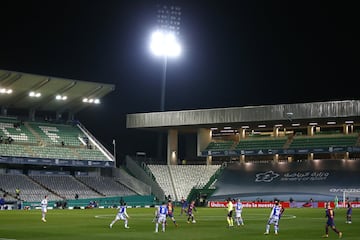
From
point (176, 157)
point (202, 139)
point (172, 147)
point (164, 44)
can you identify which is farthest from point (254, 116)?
point (164, 44)

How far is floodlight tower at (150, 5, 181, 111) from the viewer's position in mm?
75688

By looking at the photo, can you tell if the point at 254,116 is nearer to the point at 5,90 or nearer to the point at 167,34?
the point at 167,34

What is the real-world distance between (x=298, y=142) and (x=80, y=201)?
37.0 m

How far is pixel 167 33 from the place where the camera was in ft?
253

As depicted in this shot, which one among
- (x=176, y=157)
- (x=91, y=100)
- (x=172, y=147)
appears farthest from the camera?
(x=176, y=157)

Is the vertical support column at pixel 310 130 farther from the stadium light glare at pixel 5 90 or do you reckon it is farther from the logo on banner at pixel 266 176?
the stadium light glare at pixel 5 90

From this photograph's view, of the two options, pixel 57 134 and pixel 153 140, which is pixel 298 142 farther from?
pixel 57 134

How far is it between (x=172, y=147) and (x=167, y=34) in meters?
31.5

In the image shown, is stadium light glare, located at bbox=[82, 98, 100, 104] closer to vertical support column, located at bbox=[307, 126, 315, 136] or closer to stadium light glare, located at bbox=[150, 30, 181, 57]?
stadium light glare, located at bbox=[150, 30, 181, 57]

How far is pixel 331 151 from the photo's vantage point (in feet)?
303

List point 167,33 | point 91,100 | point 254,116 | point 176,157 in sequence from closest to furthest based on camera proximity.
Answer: point 167,33
point 91,100
point 254,116
point 176,157

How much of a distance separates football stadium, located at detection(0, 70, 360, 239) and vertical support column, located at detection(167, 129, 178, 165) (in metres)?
0.17

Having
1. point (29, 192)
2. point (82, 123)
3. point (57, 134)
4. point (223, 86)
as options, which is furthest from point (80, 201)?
point (223, 86)

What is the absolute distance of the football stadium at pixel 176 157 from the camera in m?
83.1
